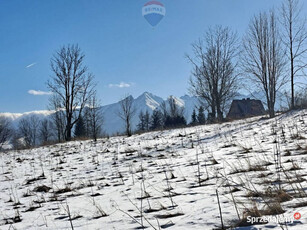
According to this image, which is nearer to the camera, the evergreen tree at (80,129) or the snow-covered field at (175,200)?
the snow-covered field at (175,200)

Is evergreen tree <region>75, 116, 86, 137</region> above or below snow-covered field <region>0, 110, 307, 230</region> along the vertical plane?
above

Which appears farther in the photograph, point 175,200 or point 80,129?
point 80,129

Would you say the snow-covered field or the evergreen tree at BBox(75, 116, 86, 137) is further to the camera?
the evergreen tree at BBox(75, 116, 86, 137)

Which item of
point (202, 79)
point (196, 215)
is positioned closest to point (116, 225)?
point (196, 215)

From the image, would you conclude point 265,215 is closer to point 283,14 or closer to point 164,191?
point 164,191

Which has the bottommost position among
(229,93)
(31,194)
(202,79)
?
(31,194)

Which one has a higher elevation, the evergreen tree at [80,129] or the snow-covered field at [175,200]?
the evergreen tree at [80,129]

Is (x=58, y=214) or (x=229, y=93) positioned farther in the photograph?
(x=229, y=93)

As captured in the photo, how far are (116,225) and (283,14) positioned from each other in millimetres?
17134

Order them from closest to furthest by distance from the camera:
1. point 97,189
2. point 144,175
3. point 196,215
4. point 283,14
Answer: point 196,215 < point 97,189 < point 144,175 < point 283,14

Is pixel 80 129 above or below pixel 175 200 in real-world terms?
above

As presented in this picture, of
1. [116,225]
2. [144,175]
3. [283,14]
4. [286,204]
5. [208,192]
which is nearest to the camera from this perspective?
[286,204]

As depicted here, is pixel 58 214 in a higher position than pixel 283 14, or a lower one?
lower

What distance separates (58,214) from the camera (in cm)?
302
